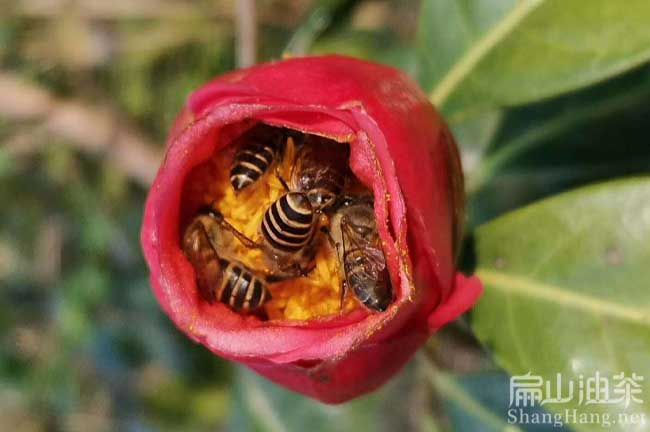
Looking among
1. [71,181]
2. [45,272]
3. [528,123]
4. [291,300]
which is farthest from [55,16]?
[291,300]

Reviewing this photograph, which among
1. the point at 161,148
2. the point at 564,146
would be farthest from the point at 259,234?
the point at 161,148

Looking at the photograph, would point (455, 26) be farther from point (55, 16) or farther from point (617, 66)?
point (55, 16)

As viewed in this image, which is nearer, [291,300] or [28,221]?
[291,300]

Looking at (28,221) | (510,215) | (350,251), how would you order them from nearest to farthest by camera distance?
(350,251)
(510,215)
(28,221)

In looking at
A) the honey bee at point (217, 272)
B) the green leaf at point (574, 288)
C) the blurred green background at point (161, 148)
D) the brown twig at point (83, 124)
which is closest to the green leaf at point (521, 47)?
the blurred green background at point (161, 148)

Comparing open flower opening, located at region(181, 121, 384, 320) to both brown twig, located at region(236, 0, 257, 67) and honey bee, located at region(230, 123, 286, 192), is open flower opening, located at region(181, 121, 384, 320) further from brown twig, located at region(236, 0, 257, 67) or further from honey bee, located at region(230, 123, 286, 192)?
brown twig, located at region(236, 0, 257, 67)

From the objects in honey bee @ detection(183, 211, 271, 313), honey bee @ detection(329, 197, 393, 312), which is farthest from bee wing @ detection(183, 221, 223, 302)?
honey bee @ detection(329, 197, 393, 312)

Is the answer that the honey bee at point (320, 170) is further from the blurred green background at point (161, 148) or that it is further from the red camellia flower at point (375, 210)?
the blurred green background at point (161, 148)

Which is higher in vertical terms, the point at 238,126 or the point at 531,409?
the point at 238,126
